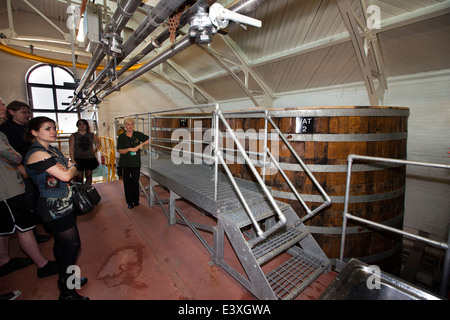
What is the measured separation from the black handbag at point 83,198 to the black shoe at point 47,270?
919mm

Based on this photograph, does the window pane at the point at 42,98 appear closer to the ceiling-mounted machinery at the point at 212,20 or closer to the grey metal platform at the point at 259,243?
the grey metal platform at the point at 259,243

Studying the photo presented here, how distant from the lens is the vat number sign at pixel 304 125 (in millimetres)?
2881

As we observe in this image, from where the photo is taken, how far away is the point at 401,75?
5.34 metres

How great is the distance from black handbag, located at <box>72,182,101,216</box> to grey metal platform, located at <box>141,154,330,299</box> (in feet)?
3.96

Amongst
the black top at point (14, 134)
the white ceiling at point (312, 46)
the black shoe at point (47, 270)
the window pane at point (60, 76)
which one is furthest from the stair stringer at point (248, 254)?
the window pane at point (60, 76)

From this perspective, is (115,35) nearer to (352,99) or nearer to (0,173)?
(0,173)

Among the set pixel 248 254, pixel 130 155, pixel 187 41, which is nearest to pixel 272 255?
pixel 248 254

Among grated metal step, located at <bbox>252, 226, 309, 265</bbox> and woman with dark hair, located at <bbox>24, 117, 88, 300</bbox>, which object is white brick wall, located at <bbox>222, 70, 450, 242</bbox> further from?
woman with dark hair, located at <bbox>24, 117, 88, 300</bbox>

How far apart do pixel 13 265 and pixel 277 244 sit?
3.20m

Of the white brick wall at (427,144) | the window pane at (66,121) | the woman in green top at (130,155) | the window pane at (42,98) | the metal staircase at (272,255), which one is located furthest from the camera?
the window pane at (66,121)

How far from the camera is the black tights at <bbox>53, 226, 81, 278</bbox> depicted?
1.99 m
